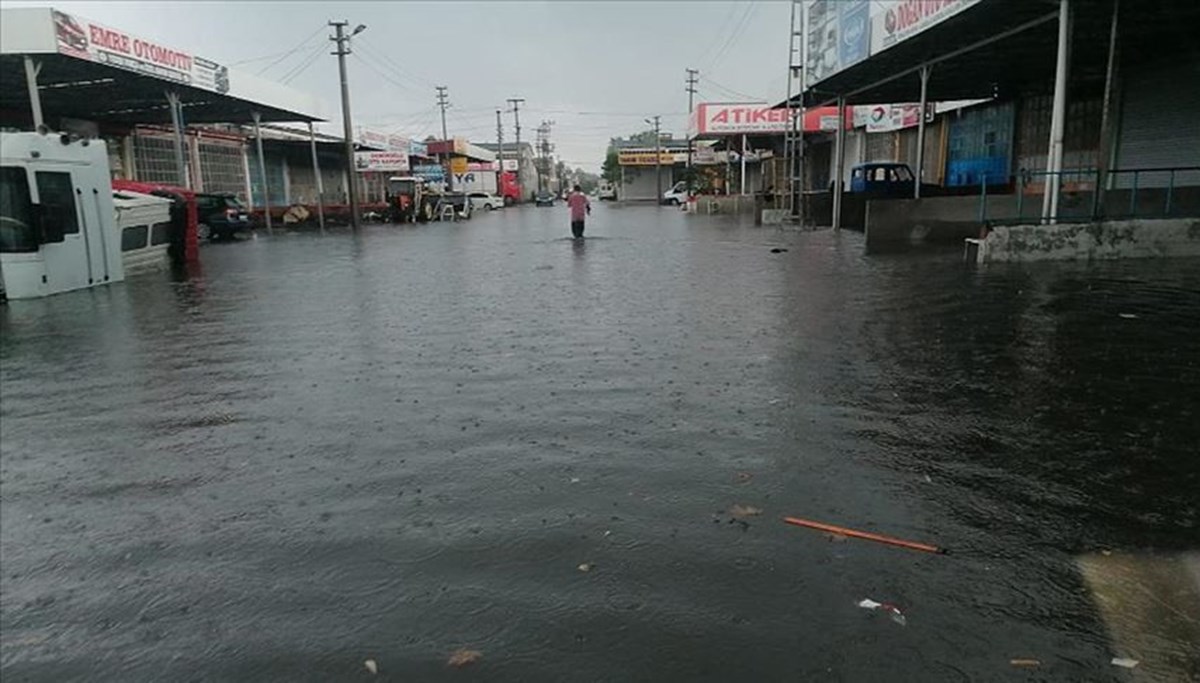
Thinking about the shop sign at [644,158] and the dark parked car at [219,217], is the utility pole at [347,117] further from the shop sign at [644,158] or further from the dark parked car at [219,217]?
the shop sign at [644,158]

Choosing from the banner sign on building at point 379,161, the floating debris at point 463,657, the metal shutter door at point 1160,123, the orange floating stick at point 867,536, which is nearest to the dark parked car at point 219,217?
the banner sign on building at point 379,161

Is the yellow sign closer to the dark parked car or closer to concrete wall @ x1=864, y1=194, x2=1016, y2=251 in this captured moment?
the dark parked car

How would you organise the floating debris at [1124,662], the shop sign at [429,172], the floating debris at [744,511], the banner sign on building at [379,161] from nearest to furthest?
the floating debris at [1124,662], the floating debris at [744,511], the banner sign on building at [379,161], the shop sign at [429,172]

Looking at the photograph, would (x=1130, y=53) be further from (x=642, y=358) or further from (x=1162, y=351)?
(x=642, y=358)

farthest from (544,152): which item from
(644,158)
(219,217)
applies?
(219,217)

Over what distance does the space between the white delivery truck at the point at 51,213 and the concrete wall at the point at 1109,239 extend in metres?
16.0

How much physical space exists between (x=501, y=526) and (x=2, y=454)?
13.1 ft

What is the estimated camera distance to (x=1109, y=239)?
597 inches

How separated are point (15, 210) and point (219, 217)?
66.2 ft

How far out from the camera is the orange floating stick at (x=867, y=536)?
406 cm

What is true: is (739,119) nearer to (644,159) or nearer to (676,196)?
(676,196)

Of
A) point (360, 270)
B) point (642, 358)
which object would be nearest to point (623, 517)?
point (642, 358)

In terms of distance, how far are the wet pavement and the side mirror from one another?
4.27 meters

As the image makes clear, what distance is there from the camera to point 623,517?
4.52 m
